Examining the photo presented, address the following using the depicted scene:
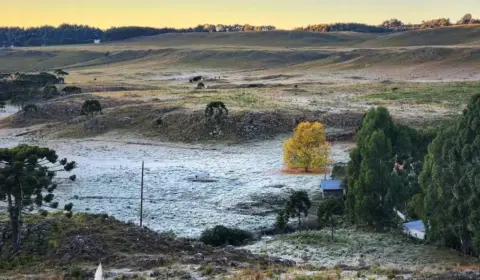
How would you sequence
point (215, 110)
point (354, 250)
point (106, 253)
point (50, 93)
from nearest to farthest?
point (106, 253)
point (354, 250)
point (215, 110)
point (50, 93)

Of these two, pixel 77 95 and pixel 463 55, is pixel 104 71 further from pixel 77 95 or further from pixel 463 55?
pixel 463 55

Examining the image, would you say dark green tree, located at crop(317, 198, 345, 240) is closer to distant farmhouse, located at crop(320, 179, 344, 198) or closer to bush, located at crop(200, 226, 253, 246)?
bush, located at crop(200, 226, 253, 246)

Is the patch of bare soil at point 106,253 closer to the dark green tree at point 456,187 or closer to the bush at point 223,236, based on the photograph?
the bush at point 223,236

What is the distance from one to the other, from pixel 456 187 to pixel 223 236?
1154 centimetres

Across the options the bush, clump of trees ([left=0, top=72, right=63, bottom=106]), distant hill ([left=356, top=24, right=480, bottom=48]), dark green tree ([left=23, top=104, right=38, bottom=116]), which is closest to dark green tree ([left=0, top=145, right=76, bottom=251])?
the bush

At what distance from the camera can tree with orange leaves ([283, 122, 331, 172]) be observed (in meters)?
46.7

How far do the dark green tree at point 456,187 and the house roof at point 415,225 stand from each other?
7.08 feet

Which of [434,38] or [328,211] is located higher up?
[434,38]

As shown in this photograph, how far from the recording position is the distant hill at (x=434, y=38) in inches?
6353

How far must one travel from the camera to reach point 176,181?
45.6m

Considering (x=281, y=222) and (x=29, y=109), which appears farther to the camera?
(x=29, y=109)

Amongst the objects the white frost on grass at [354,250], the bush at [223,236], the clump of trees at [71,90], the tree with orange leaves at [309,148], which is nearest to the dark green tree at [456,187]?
the white frost on grass at [354,250]

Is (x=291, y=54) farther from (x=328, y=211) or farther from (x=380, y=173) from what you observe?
(x=380, y=173)

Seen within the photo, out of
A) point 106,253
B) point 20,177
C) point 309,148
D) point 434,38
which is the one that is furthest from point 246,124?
point 434,38
